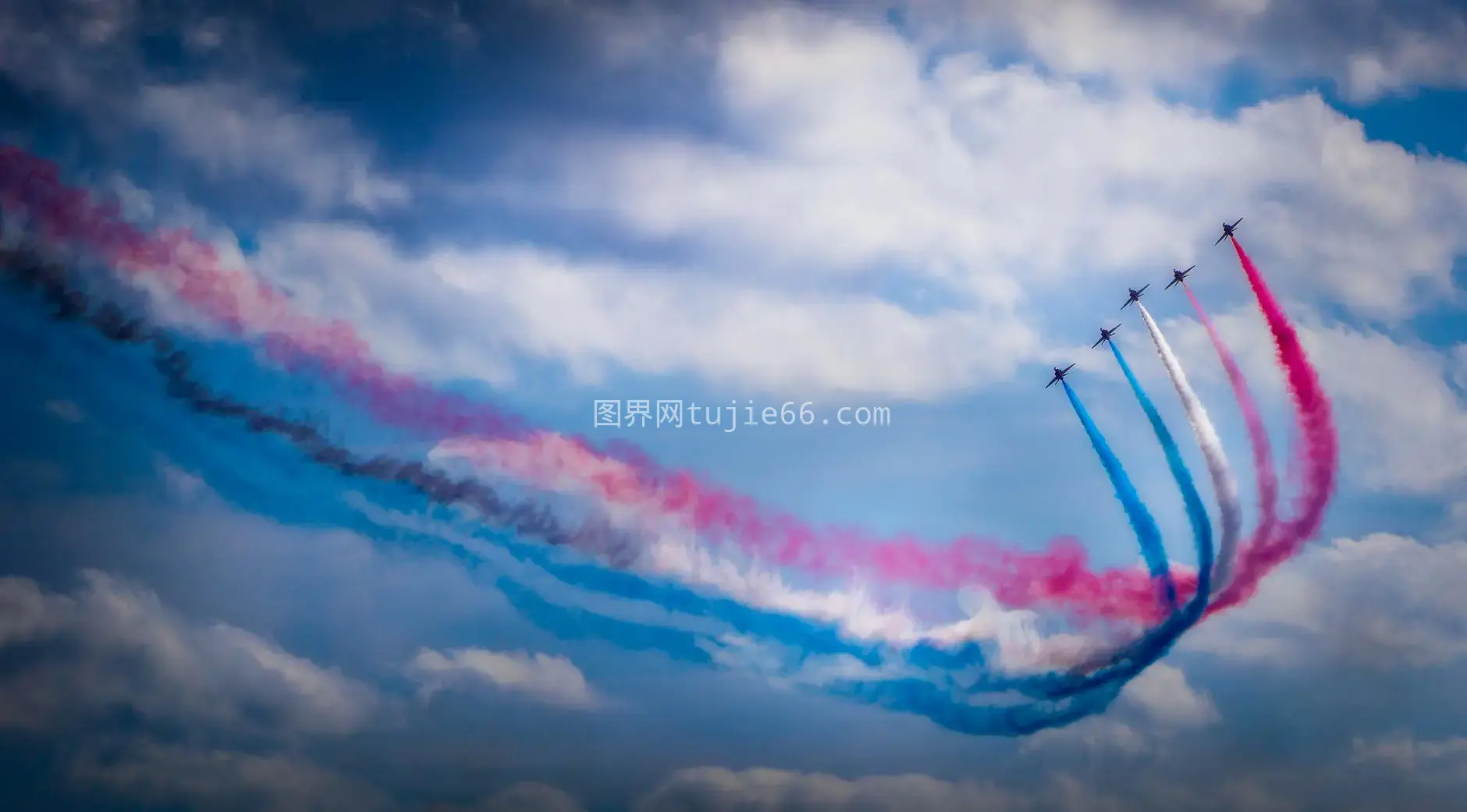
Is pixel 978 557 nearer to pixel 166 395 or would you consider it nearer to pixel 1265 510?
pixel 1265 510

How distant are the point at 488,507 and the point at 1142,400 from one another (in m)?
11.2

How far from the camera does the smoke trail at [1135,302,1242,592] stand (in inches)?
986

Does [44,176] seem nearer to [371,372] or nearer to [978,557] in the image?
[371,372]

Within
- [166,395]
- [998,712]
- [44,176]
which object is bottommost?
[998,712]

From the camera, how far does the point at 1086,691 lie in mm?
25359

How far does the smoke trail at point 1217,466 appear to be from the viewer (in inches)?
986

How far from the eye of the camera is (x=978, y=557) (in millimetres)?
25422

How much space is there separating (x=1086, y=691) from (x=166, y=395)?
1599 cm

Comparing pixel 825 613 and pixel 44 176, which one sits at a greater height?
pixel 44 176

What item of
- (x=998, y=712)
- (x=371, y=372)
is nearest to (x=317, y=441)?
(x=371, y=372)

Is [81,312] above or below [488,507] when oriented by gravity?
above

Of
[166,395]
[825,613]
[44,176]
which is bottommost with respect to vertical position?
[825,613]

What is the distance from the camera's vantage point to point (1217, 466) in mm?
25156

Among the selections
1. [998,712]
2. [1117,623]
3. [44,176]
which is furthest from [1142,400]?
[44,176]
